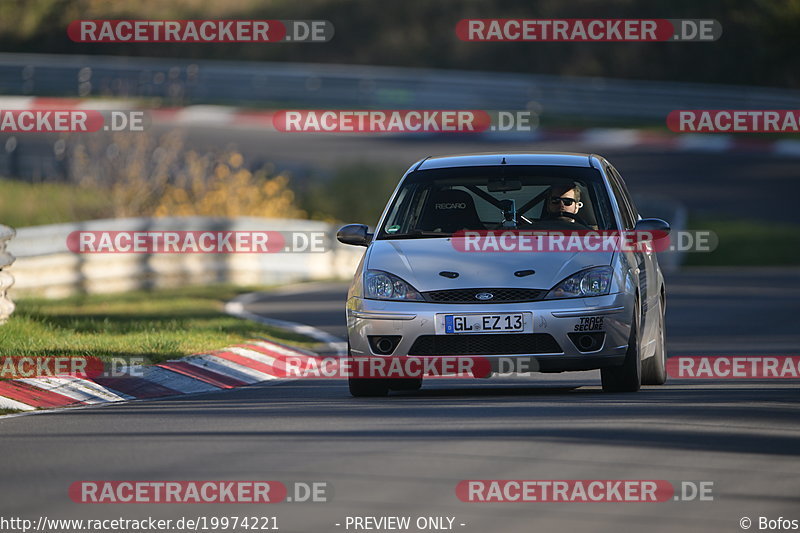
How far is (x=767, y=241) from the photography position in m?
29.7

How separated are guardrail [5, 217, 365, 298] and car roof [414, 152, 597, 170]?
345 inches

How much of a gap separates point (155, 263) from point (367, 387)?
1198 cm

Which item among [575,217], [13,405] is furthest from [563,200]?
[13,405]

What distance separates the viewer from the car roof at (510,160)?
12109 mm

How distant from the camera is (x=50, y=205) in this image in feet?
93.0

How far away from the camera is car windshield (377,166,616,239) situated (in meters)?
11.6

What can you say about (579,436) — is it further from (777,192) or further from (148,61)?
(148,61)

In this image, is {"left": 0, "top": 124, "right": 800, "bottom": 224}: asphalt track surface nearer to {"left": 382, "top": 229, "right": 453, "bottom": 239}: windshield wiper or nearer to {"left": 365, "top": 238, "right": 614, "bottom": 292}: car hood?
{"left": 382, "top": 229, "right": 453, "bottom": 239}: windshield wiper

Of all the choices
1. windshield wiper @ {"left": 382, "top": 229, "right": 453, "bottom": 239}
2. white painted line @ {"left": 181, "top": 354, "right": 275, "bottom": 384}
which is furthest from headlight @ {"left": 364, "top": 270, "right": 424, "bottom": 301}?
white painted line @ {"left": 181, "top": 354, "right": 275, "bottom": 384}

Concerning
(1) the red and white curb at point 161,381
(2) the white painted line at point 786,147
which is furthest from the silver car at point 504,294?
(2) the white painted line at point 786,147

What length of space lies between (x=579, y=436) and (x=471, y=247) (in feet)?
8.25

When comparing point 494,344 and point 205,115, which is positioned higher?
point 205,115

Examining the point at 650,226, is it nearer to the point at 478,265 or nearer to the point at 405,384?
the point at 478,265

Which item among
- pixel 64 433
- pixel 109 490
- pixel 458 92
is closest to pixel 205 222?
pixel 64 433
